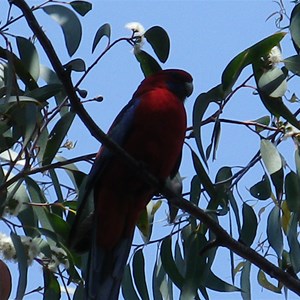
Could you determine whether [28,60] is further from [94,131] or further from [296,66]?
[296,66]

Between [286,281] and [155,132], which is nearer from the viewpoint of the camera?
[286,281]

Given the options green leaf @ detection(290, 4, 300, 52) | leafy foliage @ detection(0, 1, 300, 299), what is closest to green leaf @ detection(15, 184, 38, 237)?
leafy foliage @ detection(0, 1, 300, 299)

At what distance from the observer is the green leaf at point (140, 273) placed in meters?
2.47

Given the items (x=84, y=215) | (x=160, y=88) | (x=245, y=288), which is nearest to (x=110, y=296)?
Answer: (x=84, y=215)

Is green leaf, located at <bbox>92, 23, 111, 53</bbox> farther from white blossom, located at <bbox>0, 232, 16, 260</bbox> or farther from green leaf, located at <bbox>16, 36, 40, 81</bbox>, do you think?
white blossom, located at <bbox>0, 232, 16, 260</bbox>

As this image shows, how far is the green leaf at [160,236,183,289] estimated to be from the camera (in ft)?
7.93

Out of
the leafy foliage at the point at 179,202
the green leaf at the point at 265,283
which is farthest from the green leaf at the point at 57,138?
the green leaf at the point at 265,283

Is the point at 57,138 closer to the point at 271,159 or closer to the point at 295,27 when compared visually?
the point at 271,159

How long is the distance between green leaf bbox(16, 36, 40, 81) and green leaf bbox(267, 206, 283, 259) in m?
0.84

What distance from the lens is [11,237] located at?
7.25ft

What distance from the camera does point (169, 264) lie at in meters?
2.45

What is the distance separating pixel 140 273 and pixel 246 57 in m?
0.78

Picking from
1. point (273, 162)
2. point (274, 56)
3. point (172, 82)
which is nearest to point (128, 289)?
point (273, 162)

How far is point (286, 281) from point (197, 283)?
0.31m
